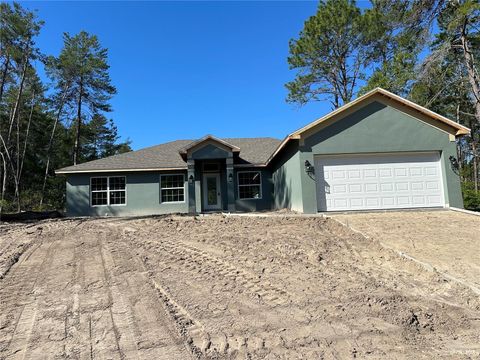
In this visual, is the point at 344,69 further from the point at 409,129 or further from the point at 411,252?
the point at 411,252

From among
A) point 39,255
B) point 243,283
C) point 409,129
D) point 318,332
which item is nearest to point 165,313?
point 243,283

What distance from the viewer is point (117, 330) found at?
13.0 feet

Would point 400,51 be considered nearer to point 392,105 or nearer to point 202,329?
point 392,105

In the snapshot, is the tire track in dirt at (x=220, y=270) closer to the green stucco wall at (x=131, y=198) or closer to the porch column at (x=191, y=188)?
the porch column at (x=191, y=188)

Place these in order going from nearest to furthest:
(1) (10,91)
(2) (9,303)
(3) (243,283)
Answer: (2) (9,303) → (3) (243,283) → (1) (10,91)

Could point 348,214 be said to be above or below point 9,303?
above

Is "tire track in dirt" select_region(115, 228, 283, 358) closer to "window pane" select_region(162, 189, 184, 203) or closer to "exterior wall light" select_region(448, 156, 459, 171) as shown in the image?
"exterior wall light" select_region(448, 156, 459, 171)

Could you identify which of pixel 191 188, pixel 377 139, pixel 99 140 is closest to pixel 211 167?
pixel 191 188

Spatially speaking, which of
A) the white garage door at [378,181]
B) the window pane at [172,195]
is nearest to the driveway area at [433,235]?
the white garage door at [378,181]

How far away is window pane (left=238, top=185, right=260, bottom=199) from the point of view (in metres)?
18.2

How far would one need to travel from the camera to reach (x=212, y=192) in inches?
718

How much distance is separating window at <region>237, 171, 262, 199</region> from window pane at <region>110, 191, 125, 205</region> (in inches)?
245

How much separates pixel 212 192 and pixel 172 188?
2167 mm

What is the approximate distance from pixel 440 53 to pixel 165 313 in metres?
17.3
